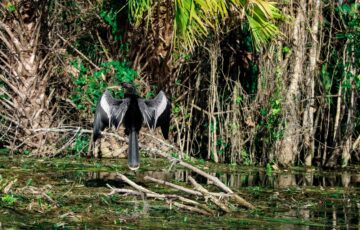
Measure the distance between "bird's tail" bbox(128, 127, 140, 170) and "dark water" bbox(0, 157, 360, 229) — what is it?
404mm

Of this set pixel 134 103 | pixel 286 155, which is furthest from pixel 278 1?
pixel 134 103

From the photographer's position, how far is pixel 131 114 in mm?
9914

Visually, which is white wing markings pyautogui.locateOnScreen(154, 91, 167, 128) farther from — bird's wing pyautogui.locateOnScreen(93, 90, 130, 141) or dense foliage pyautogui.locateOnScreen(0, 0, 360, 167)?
dense foliage pyautogui.locateOnScreen(0, 0, 360, 167)

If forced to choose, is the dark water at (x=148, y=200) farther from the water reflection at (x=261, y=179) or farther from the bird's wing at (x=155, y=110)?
the bird's wing at (x=155, y=110)

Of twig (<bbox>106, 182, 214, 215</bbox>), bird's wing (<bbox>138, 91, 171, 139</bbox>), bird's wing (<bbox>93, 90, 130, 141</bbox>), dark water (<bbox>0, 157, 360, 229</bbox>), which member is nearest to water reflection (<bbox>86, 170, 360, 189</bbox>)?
dark water (<bbox>0, 157, 360, 229</bbox>)

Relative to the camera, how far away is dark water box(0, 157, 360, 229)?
718 centimetres

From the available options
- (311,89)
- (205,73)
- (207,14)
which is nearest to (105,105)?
(207,14)

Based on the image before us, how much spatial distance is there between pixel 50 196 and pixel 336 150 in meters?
7.05

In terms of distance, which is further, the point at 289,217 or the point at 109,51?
the point at 109,51

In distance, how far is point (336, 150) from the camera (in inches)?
550

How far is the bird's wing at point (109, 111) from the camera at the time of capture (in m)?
9.56

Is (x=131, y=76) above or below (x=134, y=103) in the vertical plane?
above

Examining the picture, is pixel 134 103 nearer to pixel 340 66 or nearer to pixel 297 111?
pixel 297 111

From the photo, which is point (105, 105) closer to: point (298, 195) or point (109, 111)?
point (109, 111)
